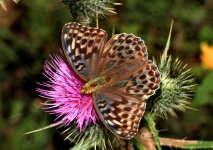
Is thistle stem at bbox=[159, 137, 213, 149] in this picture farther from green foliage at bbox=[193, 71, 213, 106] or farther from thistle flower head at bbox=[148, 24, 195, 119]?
green foliage at bbox=[193, 71, 213, 106]

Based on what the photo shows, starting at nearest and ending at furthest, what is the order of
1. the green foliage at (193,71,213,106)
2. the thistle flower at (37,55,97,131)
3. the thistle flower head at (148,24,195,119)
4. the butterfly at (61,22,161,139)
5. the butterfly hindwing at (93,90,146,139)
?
the butterfly hindwing at (93,90,146,139), the butterfly at (61,22,161,139), the thistle flower at (37,55,97,131), the thistle flower head at (148,24,195,119), the green foliage at (193,71,213,106)

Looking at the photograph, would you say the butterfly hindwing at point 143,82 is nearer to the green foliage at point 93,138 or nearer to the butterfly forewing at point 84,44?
the butterfly forewing at point 84,44

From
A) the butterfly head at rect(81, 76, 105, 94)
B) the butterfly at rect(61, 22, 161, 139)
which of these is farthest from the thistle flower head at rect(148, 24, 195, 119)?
the butterfly head at rect(81, 76, 105, 94)

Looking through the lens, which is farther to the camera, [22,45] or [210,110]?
[22,45]

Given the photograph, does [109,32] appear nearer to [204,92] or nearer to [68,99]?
[204,92]

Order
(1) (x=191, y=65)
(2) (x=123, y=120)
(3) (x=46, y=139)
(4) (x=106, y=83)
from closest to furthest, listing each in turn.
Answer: (2) (x=123, y=120), (4) (x=106, y=83), (3) (x=46, y=139), (1) (x=191, y=65)

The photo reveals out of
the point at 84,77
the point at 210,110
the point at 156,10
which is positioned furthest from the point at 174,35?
the point at 84,77

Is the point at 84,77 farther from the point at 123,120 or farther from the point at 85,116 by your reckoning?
the point at 123,120
